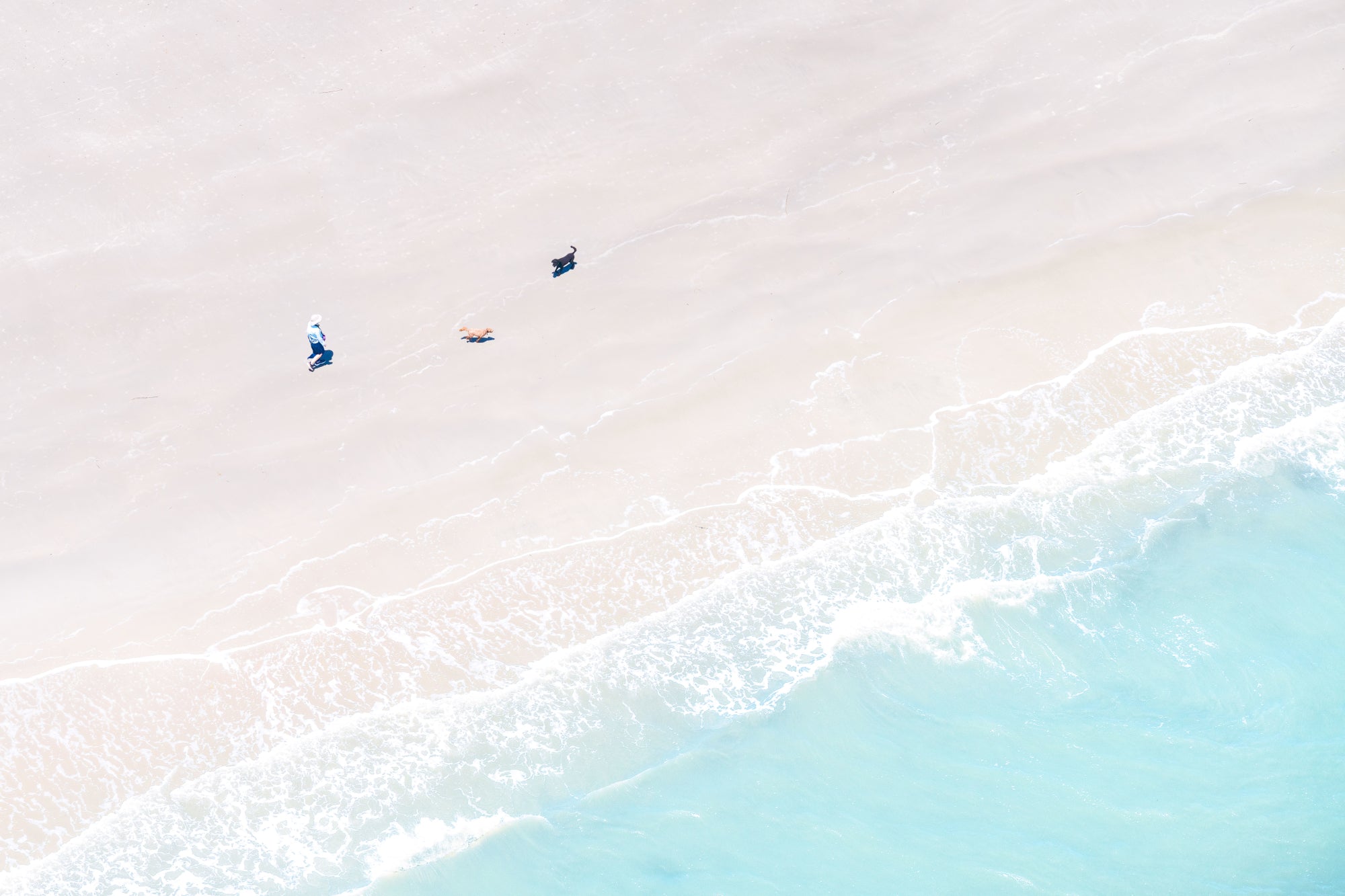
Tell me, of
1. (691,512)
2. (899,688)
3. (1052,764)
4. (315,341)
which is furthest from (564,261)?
(1052,764)

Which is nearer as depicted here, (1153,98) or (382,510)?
(382,510)

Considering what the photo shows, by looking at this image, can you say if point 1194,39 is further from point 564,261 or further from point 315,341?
point 315,341

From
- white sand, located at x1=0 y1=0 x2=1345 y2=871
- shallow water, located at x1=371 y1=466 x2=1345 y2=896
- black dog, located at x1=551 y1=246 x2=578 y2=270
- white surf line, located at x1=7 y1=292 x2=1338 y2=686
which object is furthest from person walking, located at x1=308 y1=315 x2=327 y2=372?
shallow water, located at x1=371 y1=466 x2=1345 y2=896

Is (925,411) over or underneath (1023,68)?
underneath

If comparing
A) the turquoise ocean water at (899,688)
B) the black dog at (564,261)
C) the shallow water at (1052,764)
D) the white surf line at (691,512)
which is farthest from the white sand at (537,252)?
the shallow water at (1052,764)

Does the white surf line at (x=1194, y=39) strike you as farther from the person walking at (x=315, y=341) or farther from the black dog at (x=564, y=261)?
the person walking at (x=315, y=341)

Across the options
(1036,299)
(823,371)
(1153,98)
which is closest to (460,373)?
(823,371)

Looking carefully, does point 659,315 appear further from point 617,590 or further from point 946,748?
point 946,748
